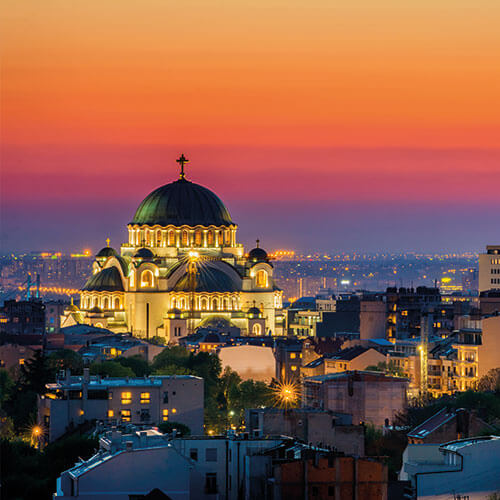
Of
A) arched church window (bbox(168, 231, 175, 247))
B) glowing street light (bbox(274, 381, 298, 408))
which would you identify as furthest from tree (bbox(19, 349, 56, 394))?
arched church window (bbox(168, 231, 175, 247))

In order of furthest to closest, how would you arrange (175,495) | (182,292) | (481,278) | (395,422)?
1. (481,278)
2. (182,292)
3. (395,422)
4. (175,495)

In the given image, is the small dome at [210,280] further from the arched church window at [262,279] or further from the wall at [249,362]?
the wall at [249,362]

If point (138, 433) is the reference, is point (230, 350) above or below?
above

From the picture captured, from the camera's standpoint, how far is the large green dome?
154250 mm

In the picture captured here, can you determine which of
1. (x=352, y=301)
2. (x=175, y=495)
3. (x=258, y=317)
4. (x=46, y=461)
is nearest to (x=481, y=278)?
(x=352, y=301)

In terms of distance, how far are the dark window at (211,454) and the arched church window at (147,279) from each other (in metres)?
93.6

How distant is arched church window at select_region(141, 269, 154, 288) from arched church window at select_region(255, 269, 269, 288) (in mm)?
8648

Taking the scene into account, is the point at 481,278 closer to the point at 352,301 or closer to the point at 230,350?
the point at 352,301

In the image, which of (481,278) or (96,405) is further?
(481,278)

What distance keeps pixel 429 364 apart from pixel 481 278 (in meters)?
70.5

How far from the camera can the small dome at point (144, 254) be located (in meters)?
150

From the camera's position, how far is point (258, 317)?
488 feet

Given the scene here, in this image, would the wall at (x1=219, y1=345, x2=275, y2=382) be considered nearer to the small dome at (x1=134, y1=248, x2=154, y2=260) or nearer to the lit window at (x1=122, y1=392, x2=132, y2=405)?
the small dome at (x1=134, y1=248, x2=154, y2=260)

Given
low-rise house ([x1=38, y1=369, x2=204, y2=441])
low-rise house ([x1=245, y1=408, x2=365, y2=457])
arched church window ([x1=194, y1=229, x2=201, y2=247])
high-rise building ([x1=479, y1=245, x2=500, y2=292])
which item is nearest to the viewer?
low-rise house ([x1=245, y1=408, x2=365, y2=457])
